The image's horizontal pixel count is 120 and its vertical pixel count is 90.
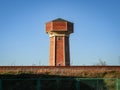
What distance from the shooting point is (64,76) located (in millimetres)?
35875

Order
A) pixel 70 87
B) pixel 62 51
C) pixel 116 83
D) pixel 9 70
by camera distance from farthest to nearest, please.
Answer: pixel 62 51, pixel 9 70, pixel 70 87, pixel 116 83

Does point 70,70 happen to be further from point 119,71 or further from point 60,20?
point 60,20

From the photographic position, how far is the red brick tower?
46.3 m

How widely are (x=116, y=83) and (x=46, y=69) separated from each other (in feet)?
32.3

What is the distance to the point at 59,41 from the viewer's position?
47.2 metres

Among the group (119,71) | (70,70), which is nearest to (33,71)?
(70,70)

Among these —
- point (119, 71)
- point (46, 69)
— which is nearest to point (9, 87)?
point (46, 69)

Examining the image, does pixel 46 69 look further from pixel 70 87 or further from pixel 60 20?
pixel 60 20

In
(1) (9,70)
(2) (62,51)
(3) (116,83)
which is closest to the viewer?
(3) (116,83)

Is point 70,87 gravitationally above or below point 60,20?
below

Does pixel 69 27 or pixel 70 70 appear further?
pixel 69 27

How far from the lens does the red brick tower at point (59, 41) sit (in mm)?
46281

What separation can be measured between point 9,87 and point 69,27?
20.7 meters

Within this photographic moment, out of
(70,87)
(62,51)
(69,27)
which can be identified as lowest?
(70,87)
